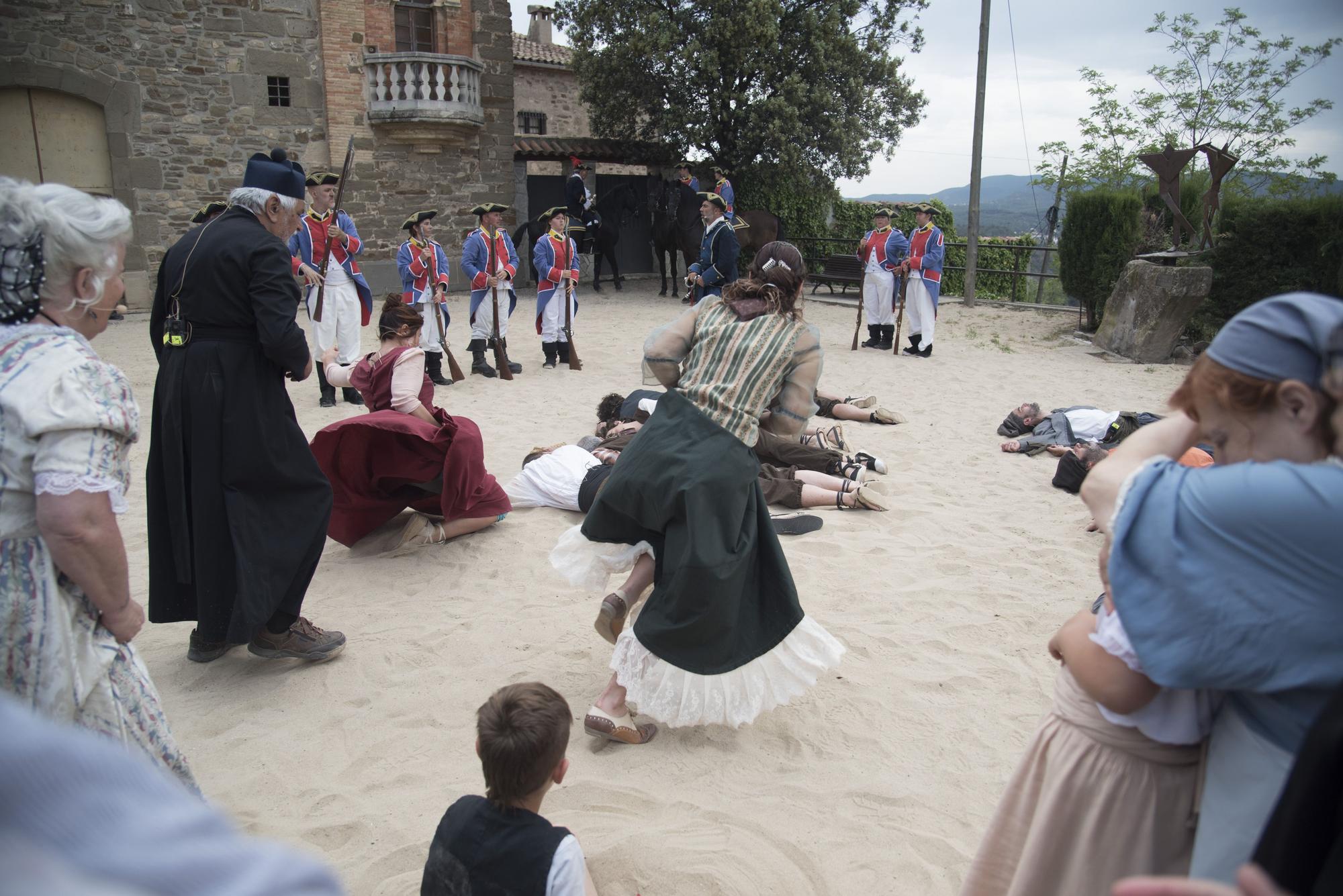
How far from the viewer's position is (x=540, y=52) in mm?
25141

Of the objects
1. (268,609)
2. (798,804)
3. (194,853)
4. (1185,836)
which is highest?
(194,853)

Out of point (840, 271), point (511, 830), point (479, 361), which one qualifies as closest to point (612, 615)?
point (511, 830)

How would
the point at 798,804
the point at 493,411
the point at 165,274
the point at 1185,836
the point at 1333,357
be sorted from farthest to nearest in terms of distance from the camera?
the point at 493,411, the point at 165,274, the point at 798,804, the point at 1185,836, the point at 1333,357

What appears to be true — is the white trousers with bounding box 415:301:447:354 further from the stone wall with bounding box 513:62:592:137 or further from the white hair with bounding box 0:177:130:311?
the stone wall with bounding box 513:62:592:137

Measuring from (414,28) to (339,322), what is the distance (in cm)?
926

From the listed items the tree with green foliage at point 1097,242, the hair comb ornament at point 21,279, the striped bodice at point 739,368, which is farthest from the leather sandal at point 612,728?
the tree with green foliage at point 1097,242

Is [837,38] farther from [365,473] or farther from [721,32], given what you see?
[365,473]

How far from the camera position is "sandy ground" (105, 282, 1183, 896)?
254 centimetres

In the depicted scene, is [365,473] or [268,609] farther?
[365,473]

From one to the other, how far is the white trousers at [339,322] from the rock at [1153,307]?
887 cm

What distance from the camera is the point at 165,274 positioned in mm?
3033

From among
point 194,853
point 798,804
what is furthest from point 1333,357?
point 798,804

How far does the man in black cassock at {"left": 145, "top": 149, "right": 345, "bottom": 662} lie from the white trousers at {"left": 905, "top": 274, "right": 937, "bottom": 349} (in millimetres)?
8839

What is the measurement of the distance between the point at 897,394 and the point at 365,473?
5.73 m
